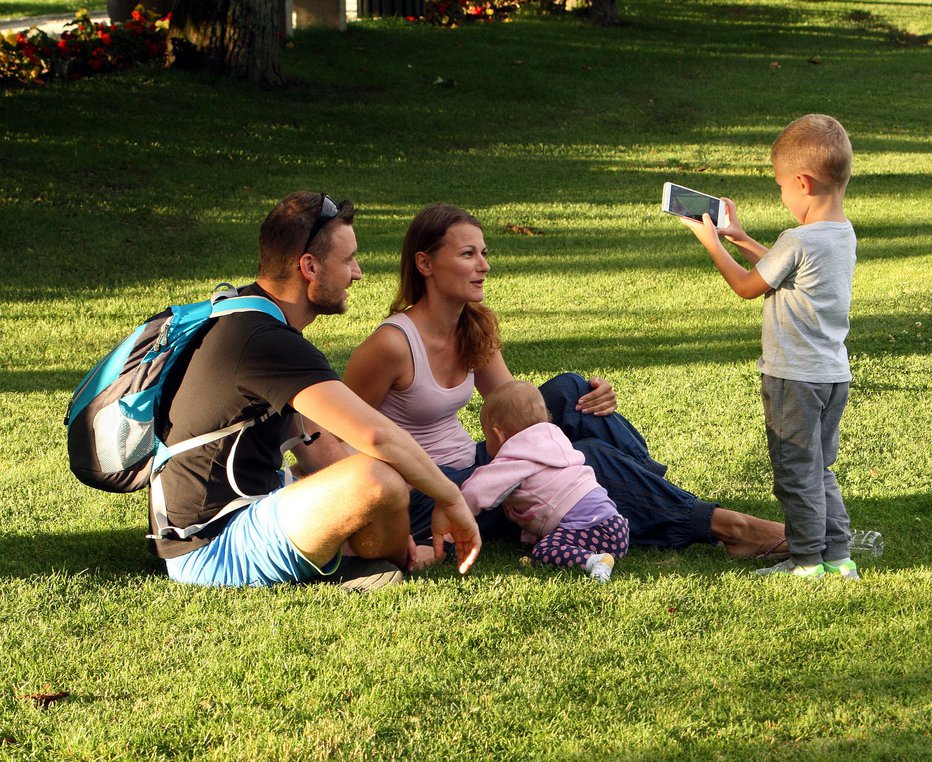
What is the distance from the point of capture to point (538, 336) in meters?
7.53

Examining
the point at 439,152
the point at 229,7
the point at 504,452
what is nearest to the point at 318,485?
the point at 504,452

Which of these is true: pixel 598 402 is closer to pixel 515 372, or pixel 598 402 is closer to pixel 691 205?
pixel 691 205

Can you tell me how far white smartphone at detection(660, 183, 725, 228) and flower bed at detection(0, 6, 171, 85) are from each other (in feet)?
36.0

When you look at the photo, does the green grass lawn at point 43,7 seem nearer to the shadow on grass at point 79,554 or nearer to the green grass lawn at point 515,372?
the green grass lawn at point 515,372

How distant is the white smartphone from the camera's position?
13.8 feet

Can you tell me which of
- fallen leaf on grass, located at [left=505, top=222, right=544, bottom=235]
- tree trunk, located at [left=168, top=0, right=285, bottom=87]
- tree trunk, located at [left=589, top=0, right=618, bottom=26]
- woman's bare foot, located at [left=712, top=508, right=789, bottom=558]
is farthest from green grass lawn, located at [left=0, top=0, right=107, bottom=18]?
woman's bare foot, located at [left=712, top=508, right=789, bottom=558]

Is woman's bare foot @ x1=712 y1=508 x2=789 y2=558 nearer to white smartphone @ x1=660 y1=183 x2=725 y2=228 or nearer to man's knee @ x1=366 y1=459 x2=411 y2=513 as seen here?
white smartphone @ x1=660 y1=183 x2=725 y2=228

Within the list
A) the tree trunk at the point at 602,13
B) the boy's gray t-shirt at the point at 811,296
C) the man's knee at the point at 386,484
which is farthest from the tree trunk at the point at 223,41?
the man's knee at the point at 386,484

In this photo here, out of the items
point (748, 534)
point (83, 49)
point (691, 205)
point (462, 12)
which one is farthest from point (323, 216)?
point (462, 12)

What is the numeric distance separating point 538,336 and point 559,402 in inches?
110

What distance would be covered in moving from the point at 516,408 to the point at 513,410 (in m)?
0.01

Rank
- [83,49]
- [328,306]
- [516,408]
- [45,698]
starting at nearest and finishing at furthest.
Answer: [45,698] < [328,306] < [516,408] < [83,49]

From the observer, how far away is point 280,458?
398 cm

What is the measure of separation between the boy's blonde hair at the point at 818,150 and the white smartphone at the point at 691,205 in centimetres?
37
